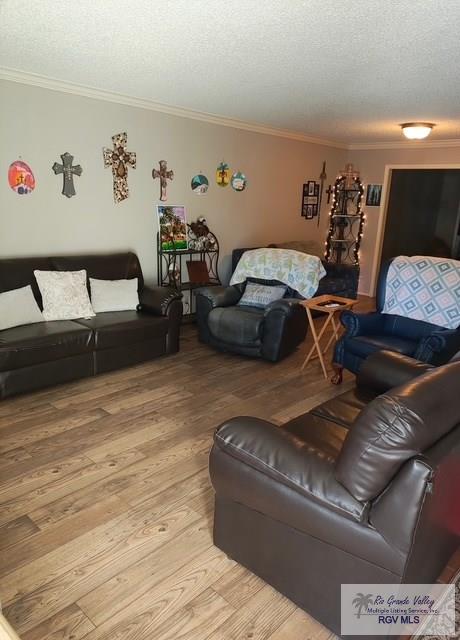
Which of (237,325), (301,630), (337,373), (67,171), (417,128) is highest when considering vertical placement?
(417,128)

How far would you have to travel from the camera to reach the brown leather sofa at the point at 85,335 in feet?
10.9

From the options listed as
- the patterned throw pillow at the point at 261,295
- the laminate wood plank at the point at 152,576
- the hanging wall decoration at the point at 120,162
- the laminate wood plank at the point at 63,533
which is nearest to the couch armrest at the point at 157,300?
the patterned throw pillow at the point at 261,295

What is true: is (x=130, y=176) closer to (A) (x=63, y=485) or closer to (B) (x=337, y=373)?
(B) (x=337, y=373)

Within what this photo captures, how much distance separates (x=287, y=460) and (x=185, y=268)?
404 cm

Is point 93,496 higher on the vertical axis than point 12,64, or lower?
lower

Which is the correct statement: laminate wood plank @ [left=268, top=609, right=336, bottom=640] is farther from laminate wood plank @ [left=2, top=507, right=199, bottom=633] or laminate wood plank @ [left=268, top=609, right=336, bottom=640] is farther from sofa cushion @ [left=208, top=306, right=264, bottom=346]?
sofa cushion @ [left=208, top=306, right=264, bottom=346]

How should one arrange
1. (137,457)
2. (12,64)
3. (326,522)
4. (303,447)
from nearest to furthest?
(326,522) → (303,447) → (137,457) → (12,64)

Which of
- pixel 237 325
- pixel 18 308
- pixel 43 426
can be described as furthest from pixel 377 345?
pixel 18 308

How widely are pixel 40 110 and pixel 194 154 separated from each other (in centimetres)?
178

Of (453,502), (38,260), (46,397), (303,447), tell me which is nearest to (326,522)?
(303,447)

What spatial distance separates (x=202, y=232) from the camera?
17.6 ft

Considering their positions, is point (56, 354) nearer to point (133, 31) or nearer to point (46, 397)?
point (46, 397)

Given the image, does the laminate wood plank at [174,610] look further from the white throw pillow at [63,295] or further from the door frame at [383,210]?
the door frame at [383,210]

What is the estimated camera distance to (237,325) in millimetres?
4328
